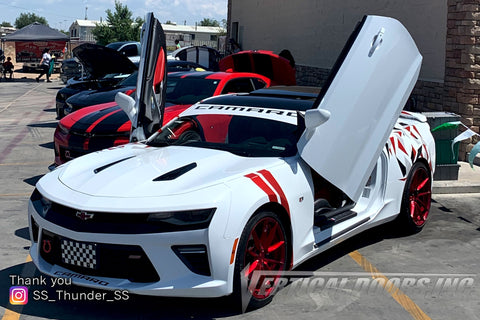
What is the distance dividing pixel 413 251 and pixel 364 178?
3.94 feet

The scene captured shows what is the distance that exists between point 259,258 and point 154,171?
3.35 feet

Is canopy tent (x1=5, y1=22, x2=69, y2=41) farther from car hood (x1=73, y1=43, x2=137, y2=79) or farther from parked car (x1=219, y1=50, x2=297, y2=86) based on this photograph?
parked car (x1=219, y1=50, x2=297, y2=86)

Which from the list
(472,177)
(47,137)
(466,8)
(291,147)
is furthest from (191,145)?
(47,137)

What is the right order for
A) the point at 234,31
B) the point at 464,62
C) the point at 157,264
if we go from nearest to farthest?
the point at 157,264 < the point at 464,62 < the point at 234,31

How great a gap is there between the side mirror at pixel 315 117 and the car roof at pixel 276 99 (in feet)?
2.69

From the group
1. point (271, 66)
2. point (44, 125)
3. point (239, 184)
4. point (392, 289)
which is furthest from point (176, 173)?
point (44, 125)

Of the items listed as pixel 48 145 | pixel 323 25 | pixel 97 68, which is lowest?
pixel 48 145

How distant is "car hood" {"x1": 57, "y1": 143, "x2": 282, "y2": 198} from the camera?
4.63 metres

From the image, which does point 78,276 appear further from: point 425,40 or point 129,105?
point 425,40

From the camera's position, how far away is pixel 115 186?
471 centimetres

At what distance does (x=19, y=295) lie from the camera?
508 cm

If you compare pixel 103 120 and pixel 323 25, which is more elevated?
pixel 323 25

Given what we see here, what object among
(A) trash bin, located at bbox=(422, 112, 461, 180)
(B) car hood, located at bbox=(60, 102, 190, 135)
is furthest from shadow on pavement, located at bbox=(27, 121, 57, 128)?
(A) trash bin, located at bbox=(422, 112, 461, 180)

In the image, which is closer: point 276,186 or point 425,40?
point 276,186
